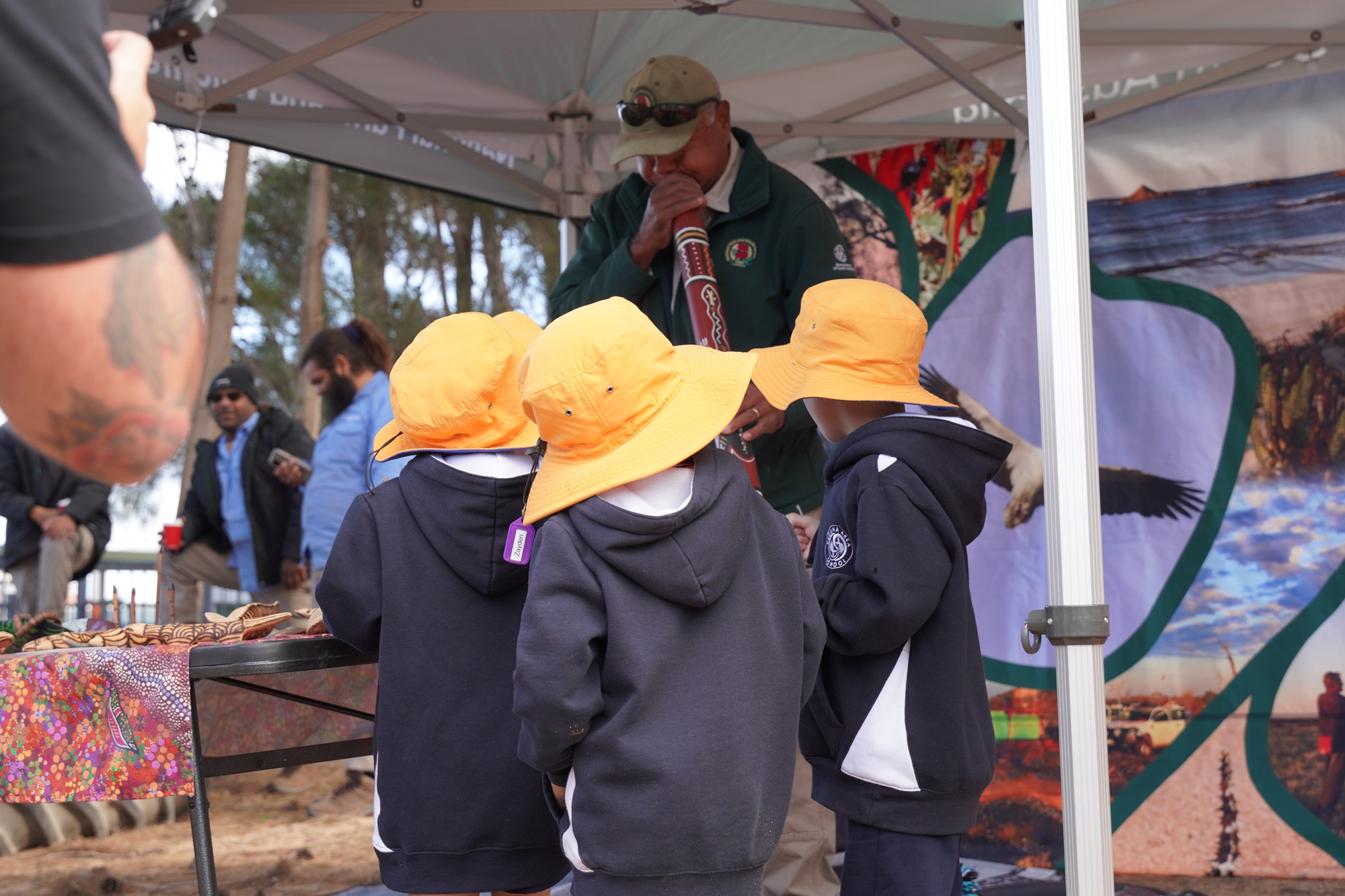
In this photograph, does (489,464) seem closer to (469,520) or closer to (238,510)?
(469,520)

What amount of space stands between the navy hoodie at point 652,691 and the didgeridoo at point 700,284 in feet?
2.95

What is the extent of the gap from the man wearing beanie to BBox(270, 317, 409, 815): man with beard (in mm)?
553

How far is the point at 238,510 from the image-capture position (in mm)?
5242

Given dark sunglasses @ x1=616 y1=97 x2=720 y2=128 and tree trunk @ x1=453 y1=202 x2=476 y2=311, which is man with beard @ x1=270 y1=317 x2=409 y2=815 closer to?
dark sunglasses @ x1=616 y1=97 x2=720 y2=128

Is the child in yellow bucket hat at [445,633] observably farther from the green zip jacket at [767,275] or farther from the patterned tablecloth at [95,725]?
the green zip jacket at [767,275]

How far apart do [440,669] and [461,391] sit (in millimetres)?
509

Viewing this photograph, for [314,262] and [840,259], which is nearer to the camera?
[840,259]

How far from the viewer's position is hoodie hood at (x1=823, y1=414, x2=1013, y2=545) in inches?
86.4

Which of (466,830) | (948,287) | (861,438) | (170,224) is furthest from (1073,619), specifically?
(170,224)

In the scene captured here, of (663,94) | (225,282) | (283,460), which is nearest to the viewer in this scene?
(663,94)

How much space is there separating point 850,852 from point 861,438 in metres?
0.77

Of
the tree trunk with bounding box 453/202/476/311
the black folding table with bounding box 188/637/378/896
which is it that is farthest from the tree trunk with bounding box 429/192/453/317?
the black folding table with bounding box 188/637/378/896

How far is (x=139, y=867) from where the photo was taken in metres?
4.16

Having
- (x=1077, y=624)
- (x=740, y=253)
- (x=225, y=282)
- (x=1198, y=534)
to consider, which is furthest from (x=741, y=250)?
(x=225, y=282)
